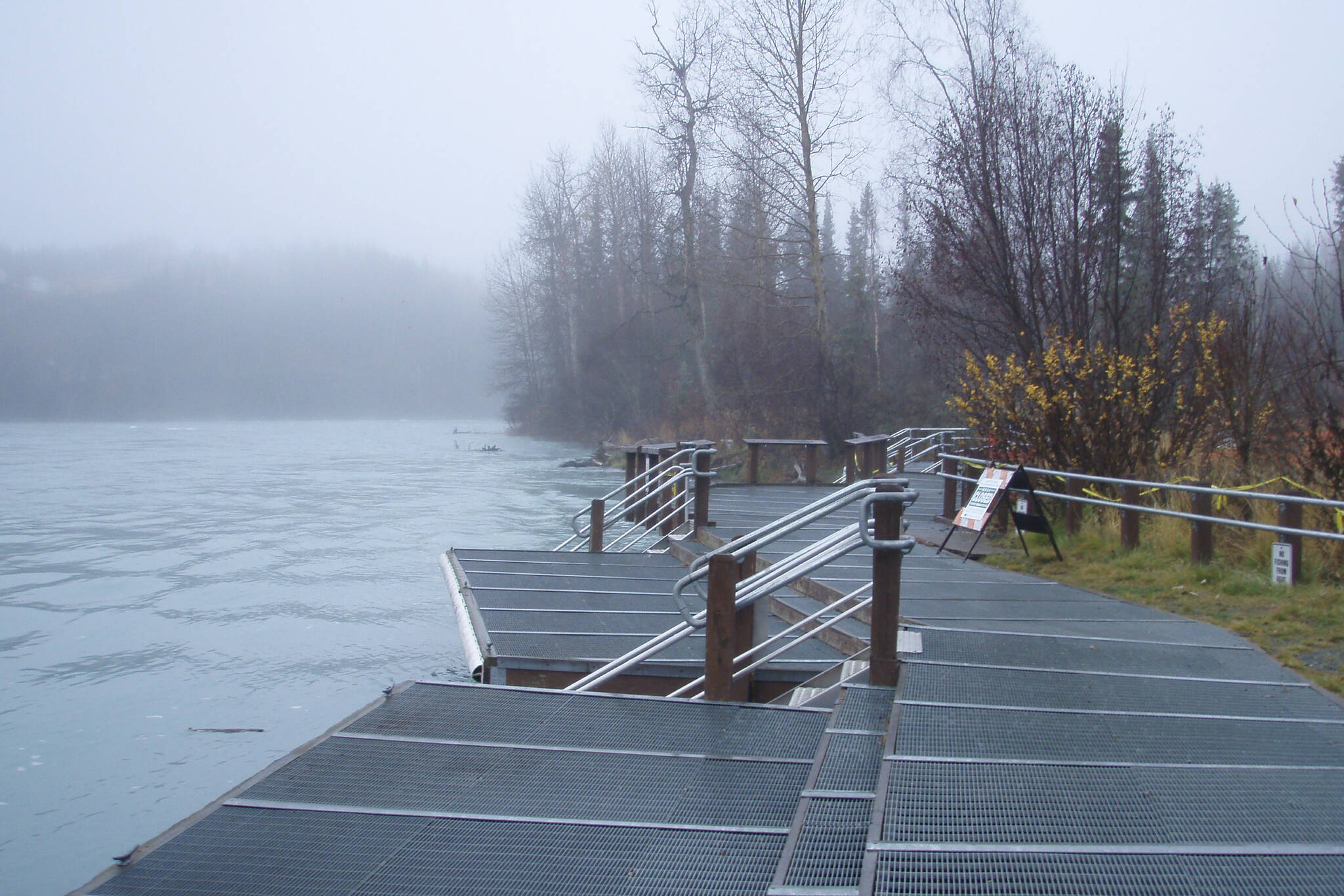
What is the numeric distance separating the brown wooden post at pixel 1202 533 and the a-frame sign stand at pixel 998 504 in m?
1.15

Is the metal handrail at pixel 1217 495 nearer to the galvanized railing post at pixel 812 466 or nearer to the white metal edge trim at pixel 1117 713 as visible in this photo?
the white metal edge trim at pixel 1117 713

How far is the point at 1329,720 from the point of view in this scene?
4.36 meters

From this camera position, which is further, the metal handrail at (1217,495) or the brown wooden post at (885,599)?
the metal handrail at (1217,495)

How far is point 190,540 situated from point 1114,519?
706 inches

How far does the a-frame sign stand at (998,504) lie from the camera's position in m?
9.02

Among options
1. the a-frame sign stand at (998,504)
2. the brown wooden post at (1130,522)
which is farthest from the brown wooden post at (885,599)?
the brown wooden post at (1130,522)

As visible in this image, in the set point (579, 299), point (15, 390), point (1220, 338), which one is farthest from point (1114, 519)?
point (15, 390)

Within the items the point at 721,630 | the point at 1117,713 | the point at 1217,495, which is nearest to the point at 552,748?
the point at 721,630

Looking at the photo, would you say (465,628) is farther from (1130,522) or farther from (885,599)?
(1130,522)

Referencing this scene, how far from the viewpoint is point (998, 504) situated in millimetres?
9203

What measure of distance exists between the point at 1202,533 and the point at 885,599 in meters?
4.82

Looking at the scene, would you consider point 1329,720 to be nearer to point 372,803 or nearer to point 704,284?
point 372,803

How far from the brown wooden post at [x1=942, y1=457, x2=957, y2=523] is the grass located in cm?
154

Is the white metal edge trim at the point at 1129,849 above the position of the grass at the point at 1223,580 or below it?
above
